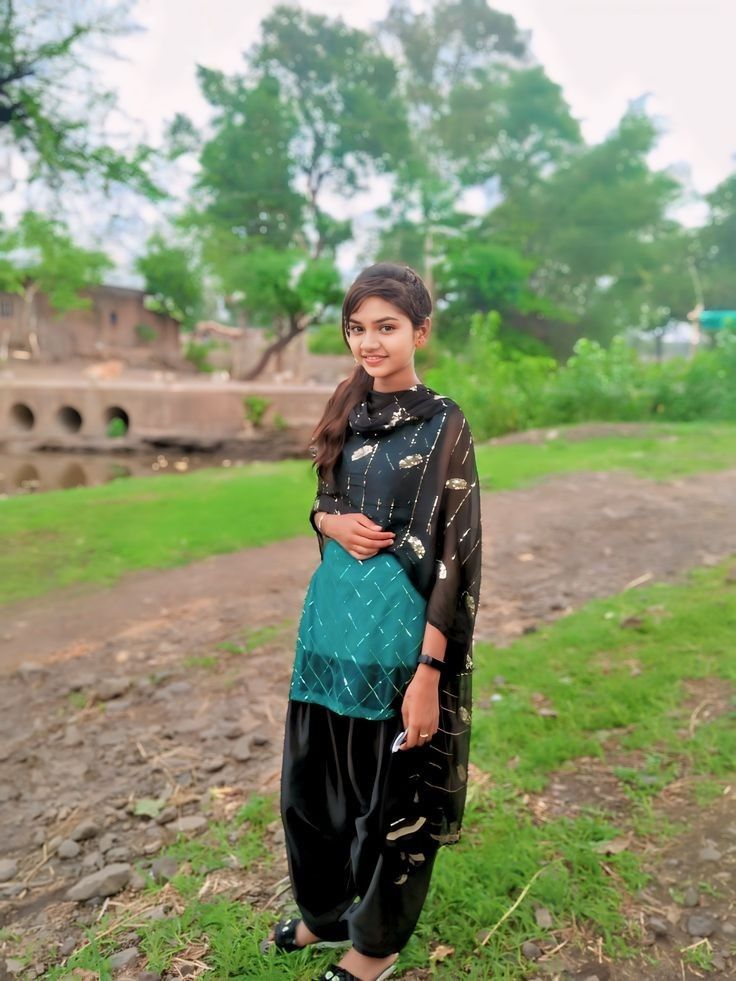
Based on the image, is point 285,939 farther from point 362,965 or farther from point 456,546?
point 456,546

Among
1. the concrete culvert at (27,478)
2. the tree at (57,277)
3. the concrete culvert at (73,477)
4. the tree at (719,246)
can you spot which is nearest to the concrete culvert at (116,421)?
the concrete culvert at (73,477)

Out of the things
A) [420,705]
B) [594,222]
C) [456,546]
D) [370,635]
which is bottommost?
[420,705]

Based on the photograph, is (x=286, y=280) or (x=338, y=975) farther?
(x=286, y=280)

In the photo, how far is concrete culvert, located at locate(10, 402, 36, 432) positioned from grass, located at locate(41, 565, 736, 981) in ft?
70.6

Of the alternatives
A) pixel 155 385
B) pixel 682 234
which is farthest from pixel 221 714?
pixel 682 234

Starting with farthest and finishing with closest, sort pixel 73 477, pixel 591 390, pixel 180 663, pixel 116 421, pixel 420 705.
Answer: pixel 116 421
pixel 73 477
pixel 591 390
pixel 180 663
pixel 420 705

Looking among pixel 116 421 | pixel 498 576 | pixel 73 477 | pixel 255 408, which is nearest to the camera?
pixel 498 576

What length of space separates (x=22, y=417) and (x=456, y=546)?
23.6 m

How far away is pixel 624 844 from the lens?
97.3 inches

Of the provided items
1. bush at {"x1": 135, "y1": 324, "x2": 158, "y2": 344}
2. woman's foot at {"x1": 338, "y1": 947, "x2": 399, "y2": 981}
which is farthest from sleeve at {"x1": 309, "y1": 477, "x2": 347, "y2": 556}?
bush at {"x1": 135, "y1": 324, "x2": 158, "y2": 344}

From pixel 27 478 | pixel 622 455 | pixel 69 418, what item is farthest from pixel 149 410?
pixel 622 455

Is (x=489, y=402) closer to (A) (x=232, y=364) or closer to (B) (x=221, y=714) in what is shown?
(B) (x=221, y=714)

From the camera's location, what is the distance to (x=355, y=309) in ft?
5.84

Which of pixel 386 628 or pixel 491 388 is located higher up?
pixel 491 388
